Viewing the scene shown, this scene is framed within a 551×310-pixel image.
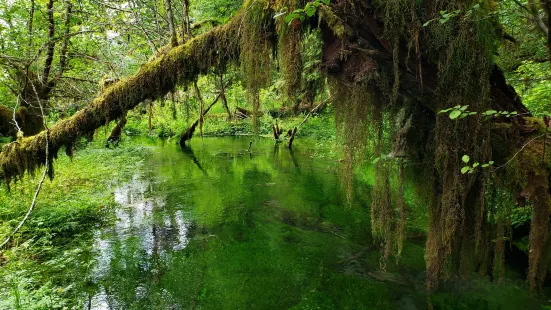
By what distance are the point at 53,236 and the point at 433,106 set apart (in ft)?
21.1

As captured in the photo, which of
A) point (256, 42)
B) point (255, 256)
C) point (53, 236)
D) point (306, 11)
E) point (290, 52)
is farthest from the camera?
point (53, 236)

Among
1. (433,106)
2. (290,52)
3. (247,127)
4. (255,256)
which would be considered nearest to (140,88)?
(290,52)

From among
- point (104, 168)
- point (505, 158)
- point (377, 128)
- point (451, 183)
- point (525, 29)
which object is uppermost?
point (525, 29)

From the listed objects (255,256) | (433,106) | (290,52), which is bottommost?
(255,256)

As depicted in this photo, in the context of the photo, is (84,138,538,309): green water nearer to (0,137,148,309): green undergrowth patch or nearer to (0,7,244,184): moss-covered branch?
(0,137,148,309): green undergrowth patch

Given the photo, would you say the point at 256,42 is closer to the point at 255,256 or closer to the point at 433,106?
the point at 433,106

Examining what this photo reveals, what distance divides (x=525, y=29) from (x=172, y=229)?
6920mm

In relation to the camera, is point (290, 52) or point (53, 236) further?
point (53, 236)

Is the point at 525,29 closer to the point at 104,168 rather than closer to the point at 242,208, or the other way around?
the point at 242,208

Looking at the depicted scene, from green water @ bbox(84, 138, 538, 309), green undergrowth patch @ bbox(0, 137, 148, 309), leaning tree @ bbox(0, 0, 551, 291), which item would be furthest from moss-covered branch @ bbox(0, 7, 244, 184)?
green water @ bbox(84, 138, 538, 309)

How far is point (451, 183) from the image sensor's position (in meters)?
3.16

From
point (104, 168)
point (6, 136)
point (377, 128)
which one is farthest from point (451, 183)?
point (104, 168)

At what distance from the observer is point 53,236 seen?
6105 mm

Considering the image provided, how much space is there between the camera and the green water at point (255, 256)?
4.33 metres
